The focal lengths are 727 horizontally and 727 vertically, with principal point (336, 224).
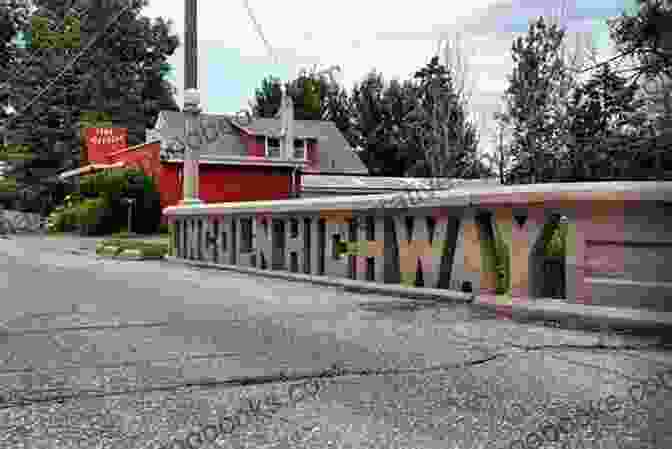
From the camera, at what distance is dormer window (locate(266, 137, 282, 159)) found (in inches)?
1666

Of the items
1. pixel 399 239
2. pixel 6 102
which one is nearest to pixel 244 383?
pixel 399 239

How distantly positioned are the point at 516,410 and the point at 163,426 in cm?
182

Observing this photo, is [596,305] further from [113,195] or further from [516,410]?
[113,195]

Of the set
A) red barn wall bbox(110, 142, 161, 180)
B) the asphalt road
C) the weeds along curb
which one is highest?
red barn wall bbox(110, 142, 161, 180)

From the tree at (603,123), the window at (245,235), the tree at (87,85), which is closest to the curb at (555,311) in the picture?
Result: the window at (245,235)

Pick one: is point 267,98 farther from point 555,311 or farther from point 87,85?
point 555,311

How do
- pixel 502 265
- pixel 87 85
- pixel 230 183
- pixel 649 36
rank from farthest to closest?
pixel 87 85 < pixel 230 183 < pixel 649 36 < pixel 502 265

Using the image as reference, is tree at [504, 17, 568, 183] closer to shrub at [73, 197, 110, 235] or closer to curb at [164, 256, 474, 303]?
curb at [164, 256, 474, 303]

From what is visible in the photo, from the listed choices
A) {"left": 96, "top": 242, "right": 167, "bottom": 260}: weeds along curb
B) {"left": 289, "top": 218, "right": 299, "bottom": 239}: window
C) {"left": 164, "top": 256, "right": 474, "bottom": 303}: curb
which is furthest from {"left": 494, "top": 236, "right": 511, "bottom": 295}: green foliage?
{"left": 96, "top": 242, "right": 167, "bottom": 260}: weeds along curb

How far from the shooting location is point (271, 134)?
4225 cm

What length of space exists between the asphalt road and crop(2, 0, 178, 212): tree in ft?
139

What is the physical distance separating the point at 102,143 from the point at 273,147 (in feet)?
34.4

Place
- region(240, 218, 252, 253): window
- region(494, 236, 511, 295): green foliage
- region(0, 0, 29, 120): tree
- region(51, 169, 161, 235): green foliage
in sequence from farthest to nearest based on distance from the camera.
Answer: region(0, 0, 29, 120): tree
region(51, 169, 161, 235): green foliage
region(240, 218, 252, 253): window
region(494, 236, 511, 295): green foliage

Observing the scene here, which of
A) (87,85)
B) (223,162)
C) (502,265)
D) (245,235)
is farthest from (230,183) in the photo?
(87,85)
